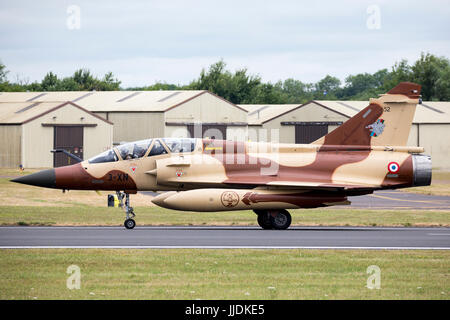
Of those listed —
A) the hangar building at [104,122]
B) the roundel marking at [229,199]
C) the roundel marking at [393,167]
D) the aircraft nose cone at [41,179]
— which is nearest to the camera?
the roundel marking at [229,199]

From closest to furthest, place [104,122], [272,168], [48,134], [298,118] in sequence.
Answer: [272,168], [48,134], [104,122], [298,118]

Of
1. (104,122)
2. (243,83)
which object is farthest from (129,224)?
(243,83)

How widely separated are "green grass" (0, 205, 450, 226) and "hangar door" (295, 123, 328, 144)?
133 feet

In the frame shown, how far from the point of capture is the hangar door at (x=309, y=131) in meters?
72.3

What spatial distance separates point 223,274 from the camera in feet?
47.4

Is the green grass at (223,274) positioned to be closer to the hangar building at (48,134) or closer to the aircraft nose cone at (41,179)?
the aircraft nose cone at (41,179)

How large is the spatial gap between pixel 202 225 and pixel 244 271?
33.8ft

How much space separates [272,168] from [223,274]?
9802 millimetres

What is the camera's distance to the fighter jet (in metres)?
23.3

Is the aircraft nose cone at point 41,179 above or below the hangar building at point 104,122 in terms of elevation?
below

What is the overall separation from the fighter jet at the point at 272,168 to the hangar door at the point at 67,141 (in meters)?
38.6

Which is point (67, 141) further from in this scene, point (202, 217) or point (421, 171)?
point (421, 171)

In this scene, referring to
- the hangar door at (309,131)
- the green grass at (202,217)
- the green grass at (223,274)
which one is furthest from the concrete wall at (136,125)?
the green grass at (223,274)

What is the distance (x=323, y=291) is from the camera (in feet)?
42.2
